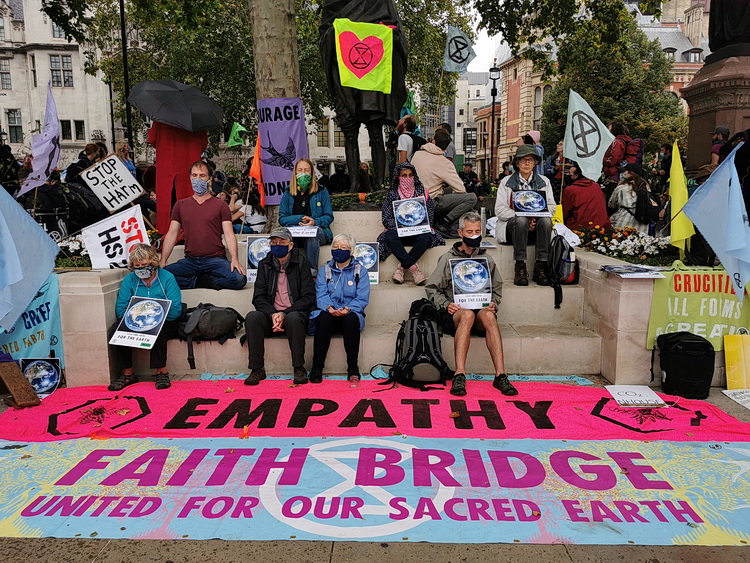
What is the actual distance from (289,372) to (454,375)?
5.59 feet

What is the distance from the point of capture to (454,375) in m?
5.71

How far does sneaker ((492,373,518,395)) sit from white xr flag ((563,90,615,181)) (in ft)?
10.8

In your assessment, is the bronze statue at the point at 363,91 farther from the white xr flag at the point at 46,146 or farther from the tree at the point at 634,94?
the tree at the point at 634,94

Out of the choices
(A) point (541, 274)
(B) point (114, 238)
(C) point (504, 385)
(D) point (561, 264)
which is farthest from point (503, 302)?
(B) point (114, 238)

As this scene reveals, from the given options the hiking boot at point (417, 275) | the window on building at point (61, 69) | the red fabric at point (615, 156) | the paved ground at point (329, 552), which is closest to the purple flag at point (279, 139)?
the hiking boot at point (417, 275)

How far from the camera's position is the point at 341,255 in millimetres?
6008

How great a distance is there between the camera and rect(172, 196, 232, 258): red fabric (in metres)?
6.72

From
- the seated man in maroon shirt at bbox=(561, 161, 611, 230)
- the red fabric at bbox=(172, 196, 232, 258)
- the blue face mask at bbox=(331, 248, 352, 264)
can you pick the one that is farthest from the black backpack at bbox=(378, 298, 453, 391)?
the seated man in maroon shirt at bbox=(561, 161, 611, 230)

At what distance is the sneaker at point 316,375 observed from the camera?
5.87 meters

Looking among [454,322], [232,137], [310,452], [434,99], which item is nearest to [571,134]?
[454,322]

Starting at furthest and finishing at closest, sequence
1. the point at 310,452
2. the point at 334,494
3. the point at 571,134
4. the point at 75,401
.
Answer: the point at 571,134 < the point at 75,401 < the point at 310,452 < the point at 334,494

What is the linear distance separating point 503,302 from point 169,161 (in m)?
5.17

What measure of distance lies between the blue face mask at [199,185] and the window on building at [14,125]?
48011 millimetres

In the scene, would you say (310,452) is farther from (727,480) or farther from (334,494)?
(727,480)
